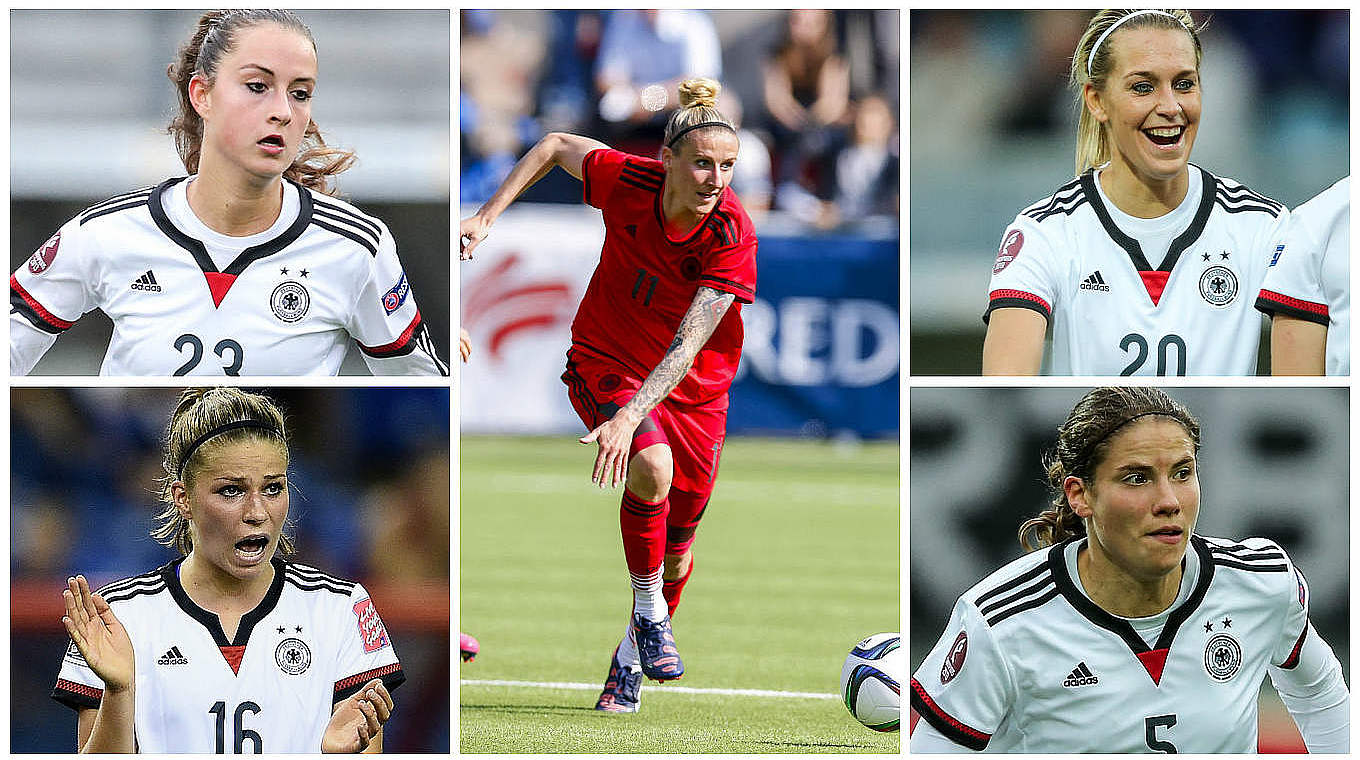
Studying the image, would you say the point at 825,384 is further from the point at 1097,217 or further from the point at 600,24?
the point at 1097,217

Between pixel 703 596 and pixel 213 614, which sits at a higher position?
pixel 213 614

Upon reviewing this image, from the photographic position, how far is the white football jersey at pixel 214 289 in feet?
14.0

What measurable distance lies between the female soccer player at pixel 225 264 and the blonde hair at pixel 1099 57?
6.52 ft

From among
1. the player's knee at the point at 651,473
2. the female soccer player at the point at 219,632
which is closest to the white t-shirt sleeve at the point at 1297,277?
the player's knee at the point at 651,473

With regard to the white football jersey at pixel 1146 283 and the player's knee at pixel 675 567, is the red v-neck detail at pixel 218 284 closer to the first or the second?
the player's knee at pixel 675 567

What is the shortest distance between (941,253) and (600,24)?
623 cm

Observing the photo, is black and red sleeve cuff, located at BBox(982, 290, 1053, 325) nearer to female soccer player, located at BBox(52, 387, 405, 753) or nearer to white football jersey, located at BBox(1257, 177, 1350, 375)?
white football jersey, located at BBox(1257, 177, 1350, 375)

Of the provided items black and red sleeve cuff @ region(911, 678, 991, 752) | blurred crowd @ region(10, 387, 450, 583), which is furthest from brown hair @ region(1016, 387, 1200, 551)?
blurred crowd @ region(10, 387, 450, 583)

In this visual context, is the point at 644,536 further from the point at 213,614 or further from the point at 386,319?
the point at 213,614

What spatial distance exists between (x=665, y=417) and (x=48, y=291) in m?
2.01

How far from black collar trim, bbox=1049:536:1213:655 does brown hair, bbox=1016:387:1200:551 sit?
3.6 inches

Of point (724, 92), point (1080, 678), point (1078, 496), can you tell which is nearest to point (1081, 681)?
point (1080, 678)

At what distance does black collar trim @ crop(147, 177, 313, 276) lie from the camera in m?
4.27

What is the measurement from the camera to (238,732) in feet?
14.0
